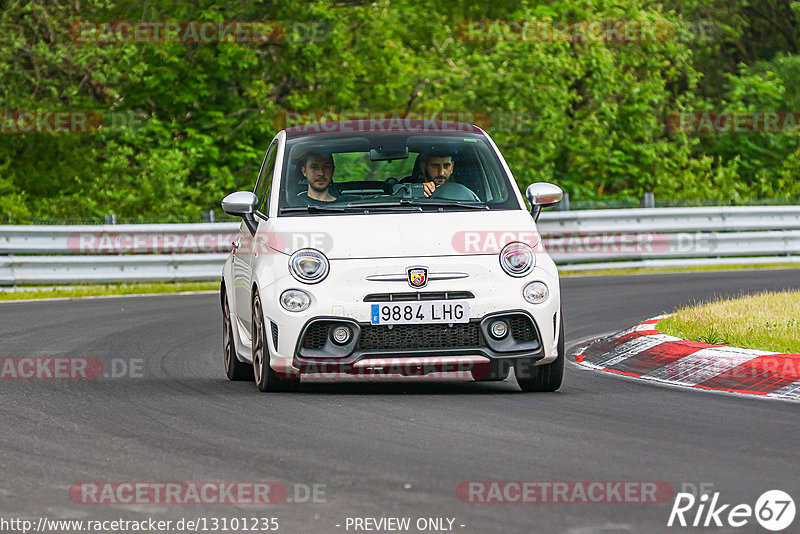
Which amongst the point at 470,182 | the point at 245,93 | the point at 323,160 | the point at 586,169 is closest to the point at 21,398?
the point at 323,160

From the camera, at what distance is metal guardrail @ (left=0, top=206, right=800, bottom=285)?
68.9 feet

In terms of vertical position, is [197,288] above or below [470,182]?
below

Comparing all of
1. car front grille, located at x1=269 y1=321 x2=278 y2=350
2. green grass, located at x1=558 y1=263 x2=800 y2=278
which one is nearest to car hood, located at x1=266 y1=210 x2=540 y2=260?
car front grille, located at x1=269 y1=321 x2=278 y2=350

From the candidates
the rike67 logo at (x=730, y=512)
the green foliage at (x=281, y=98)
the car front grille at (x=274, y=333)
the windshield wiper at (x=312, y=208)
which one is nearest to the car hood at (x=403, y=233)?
Answer: the windshield wiper at (x=312, y=208)

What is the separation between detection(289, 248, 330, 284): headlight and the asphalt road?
0.74 meters

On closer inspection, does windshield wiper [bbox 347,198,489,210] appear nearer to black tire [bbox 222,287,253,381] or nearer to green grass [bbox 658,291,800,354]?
black tire [bbox 222,287,253,381]

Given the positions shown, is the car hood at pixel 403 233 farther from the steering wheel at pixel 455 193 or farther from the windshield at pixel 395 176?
the steering wheel at pixel 455 193

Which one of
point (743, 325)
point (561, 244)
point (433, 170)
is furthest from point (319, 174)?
point (561, 244)

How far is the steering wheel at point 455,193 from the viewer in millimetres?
9938

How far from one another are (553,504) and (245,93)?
950 inches

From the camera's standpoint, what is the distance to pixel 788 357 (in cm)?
966

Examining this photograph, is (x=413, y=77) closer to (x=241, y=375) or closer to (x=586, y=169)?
(x=586, y=169)

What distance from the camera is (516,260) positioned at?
9.16 m

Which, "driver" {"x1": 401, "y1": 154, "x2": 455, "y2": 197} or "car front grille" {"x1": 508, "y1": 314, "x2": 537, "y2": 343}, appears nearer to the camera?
"car front grille" {"x1": 508, "y1": 314, "x2": 537, "y2": 343}
